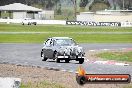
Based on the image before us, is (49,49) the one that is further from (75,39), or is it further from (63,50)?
(75,39)

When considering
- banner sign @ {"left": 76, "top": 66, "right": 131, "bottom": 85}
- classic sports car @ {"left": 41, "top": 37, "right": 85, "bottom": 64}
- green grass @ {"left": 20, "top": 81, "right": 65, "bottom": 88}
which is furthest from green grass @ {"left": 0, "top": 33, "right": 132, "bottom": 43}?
banner sign @ {"left": 76, "top": 66, "right": 131, "bottom": 85}

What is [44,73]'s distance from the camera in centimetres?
2139

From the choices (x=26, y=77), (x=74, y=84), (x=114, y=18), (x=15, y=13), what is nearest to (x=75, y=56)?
(x=26, y=77)

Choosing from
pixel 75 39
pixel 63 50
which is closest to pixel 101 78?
pixel 63 50

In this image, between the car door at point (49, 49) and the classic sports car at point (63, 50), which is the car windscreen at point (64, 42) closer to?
the classic sports car at point (63, 50)

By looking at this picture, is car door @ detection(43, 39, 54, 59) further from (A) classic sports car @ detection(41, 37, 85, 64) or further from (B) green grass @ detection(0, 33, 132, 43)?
(B) green grass @ detection(0, 33, 132, 43)

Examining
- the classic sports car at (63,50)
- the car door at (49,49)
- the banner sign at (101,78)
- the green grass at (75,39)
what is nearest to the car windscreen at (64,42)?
the classic sports car at (63,50)

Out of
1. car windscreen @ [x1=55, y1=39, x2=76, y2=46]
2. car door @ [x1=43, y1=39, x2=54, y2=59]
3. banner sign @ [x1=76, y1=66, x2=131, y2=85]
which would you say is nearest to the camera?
banner sign @ [x1=76, y1=66, x2=131, y2=85]

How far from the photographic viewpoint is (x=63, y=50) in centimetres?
2661

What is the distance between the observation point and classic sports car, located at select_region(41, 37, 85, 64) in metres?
26.5

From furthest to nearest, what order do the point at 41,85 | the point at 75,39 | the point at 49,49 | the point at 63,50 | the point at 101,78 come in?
the point at 75,39, the point at 49,49, the point at 63,50, the point at 41,85, the point at 101,78

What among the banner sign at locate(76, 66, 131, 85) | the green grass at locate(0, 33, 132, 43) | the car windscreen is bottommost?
the green grass at locate(0, 33, 132, 43)

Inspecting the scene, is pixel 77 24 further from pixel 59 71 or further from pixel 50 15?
pixel 59 71

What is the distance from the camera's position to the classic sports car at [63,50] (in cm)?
2652
